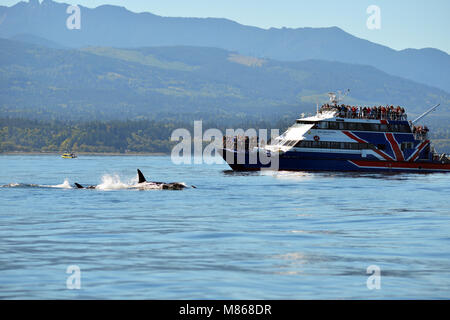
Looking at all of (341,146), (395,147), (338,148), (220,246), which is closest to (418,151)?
(395,147)

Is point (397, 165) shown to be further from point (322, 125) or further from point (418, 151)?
point (322, 125)

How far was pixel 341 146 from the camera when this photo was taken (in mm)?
102000

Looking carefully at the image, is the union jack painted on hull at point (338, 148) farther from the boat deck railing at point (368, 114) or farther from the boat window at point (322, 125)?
the boat deck railing at point (368, 114)

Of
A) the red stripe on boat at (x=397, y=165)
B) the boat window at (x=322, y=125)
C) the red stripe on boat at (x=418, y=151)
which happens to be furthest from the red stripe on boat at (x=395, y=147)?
the boat window at (x=322, y=125)

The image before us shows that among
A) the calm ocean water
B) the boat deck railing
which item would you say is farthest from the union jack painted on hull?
the calm ocean water

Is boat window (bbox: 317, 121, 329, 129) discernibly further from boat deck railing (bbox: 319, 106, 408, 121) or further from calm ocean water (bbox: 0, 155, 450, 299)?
calm ocean water (bbox: 0, 155, 450, 299)

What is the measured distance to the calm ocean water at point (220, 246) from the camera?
74.4ft

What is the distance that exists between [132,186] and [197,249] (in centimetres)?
3729
